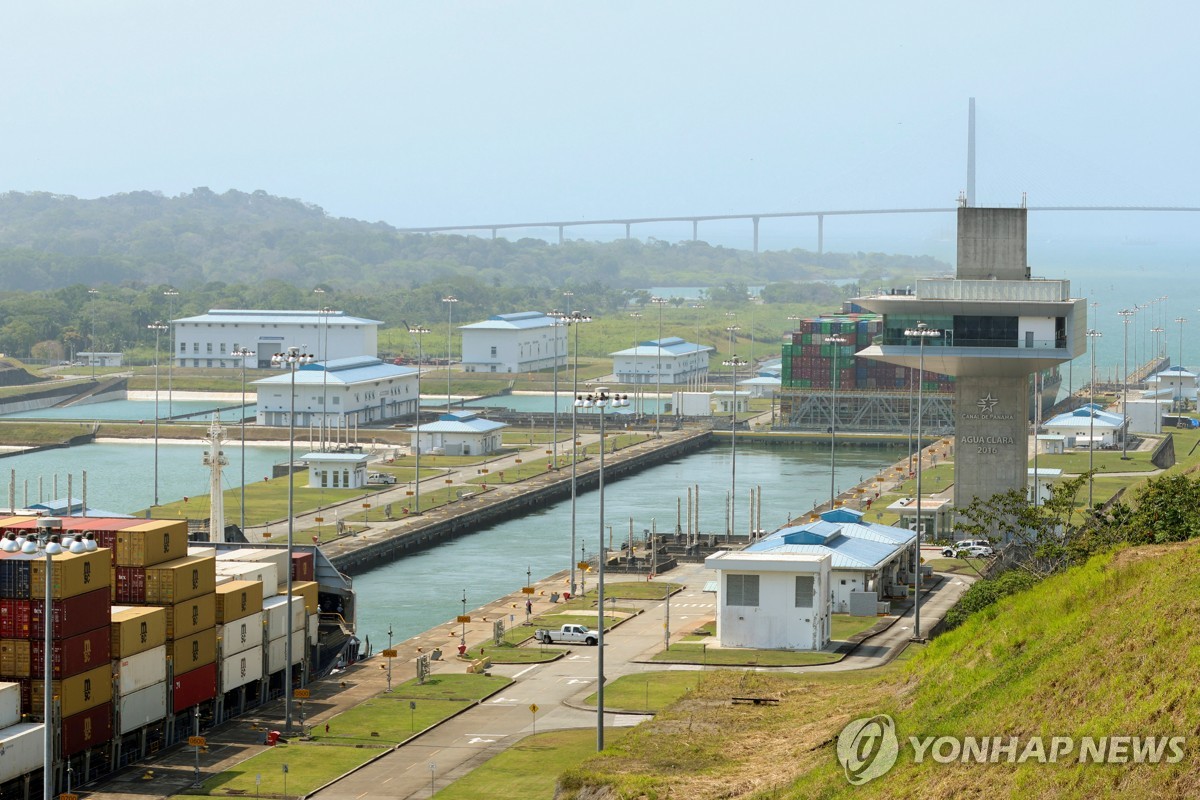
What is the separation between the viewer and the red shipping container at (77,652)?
36781 millimetres

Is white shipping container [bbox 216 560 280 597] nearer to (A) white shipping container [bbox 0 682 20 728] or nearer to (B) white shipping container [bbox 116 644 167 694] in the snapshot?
(B) white shipping container [bbox 116 644 167 694]

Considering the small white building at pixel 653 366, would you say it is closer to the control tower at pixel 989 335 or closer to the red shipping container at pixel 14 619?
the control tower at pixel 989 335

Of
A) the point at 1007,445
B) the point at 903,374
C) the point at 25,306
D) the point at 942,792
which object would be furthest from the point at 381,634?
the point at 25,306

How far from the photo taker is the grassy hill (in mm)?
24188

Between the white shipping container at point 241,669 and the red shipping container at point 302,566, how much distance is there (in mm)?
5475

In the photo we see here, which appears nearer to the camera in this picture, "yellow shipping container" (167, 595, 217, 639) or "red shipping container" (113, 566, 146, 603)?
"yellow shipping container" (167, 595, 217, 639)

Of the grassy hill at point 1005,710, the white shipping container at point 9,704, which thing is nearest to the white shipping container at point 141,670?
the white shipping container at point 9,704

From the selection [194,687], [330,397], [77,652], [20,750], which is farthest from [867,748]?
[330,397]

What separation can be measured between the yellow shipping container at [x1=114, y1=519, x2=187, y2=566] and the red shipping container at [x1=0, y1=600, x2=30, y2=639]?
478 cm

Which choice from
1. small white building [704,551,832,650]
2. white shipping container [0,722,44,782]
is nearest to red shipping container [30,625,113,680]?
white shipping container [0,722,44,782]

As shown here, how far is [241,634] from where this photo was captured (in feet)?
146

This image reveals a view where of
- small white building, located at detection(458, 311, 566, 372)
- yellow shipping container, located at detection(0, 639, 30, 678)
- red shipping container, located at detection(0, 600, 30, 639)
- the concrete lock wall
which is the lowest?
yellow shipping container, located at detection(0, 639, 30, 678)

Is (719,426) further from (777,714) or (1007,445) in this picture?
(777,714)

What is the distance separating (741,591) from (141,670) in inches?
711
